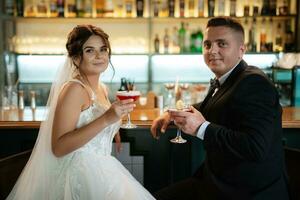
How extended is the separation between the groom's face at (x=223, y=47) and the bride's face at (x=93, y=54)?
1.69 ft

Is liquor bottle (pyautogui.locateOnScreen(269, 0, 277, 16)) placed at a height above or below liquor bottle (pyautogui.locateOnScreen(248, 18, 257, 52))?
above

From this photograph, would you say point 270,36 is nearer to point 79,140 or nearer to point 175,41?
point 175,41

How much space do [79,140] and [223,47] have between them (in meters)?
0.80

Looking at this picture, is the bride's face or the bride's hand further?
the bride's face

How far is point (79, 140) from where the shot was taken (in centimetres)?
171

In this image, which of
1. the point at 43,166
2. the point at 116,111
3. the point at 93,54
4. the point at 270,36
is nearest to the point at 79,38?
the point at 93,54

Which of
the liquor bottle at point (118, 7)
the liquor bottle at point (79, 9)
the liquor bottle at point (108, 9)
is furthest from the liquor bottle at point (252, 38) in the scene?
the liquor bottle at point (79, 9)

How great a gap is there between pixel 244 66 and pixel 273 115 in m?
0.32

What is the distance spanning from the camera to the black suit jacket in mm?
1661

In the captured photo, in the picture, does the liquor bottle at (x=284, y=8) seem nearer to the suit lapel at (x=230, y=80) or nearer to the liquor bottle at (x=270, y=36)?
the liquor bottle at (x=270, y=36)

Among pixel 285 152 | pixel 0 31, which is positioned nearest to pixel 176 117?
pixel 285 152

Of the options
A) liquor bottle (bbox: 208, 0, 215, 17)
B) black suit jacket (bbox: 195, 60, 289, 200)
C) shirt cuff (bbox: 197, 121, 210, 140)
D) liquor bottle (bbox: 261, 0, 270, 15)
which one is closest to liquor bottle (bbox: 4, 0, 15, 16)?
liquor bottle (bbox: 208, 0, 215, 17)

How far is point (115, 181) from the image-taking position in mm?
1805

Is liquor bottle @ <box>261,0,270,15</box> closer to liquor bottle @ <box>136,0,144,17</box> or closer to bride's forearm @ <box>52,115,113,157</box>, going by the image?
liquor bottle @ <box>136,0,144,17</box>
